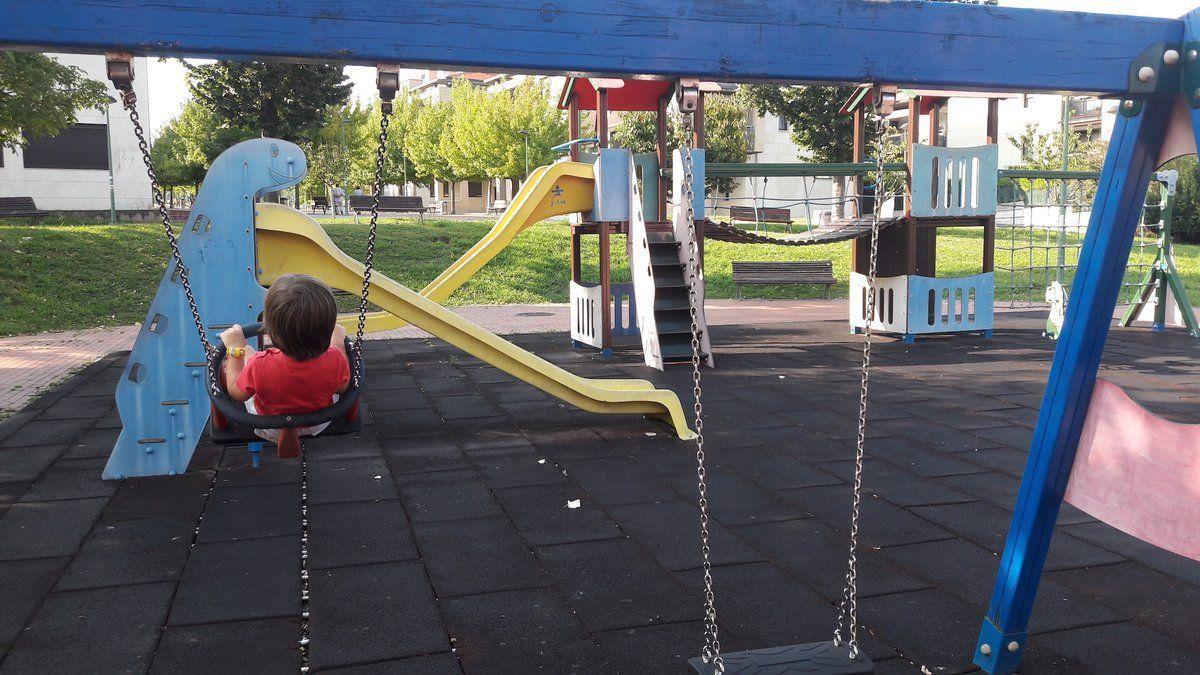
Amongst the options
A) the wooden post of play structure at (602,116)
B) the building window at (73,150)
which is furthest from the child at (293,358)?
the building window at (73,150)

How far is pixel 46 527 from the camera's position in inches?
169

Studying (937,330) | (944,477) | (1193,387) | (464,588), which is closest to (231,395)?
(464,588)

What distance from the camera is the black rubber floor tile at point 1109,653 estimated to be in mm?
2850

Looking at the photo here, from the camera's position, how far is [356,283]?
20.5 ft

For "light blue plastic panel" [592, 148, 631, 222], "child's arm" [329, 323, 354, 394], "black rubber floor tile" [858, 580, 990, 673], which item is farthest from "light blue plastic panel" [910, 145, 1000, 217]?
"child's arm" [329, 323, 354, 394]

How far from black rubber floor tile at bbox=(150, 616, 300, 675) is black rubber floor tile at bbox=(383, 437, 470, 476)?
2086 millimetres

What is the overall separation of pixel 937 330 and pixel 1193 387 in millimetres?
3461

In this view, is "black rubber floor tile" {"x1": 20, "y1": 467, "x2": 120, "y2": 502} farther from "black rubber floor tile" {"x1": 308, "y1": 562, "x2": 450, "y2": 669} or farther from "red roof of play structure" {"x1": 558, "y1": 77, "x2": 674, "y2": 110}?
"red roof of play structure" {"x1": 558, "y1": 77, "x2": 674, "y2": 110}

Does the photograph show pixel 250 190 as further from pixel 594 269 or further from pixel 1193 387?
pixel 594 269

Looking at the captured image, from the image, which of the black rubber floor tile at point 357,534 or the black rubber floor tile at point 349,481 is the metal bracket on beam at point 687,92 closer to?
the black rubber floor tile at point 357,534

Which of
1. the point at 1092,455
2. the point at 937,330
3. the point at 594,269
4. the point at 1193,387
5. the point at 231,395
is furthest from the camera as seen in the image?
the point at 594,269

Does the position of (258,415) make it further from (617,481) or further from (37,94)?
(37,94)

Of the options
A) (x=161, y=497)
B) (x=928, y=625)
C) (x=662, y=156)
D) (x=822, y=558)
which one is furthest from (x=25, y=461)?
(x=662, y=156)

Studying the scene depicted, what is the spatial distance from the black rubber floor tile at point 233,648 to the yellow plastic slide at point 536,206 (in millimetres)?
6841
